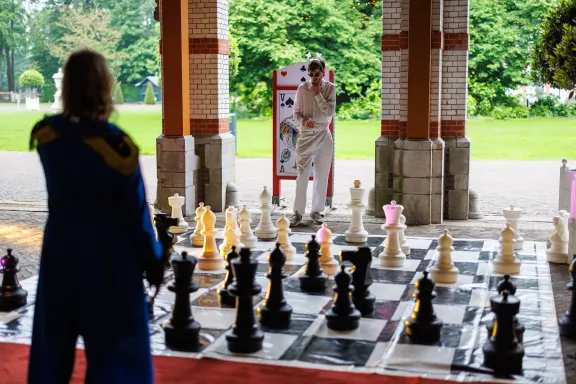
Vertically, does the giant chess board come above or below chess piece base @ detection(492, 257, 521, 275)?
below

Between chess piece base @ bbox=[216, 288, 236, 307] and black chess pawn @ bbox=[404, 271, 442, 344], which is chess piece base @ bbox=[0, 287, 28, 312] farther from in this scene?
black chess pawn @ bbox=[404, 271, 442, 344]

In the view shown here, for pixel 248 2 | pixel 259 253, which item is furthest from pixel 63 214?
pixel 248 2

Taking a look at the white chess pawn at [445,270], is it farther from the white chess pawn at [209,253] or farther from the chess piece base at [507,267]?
the white chess pawn at [209,253]

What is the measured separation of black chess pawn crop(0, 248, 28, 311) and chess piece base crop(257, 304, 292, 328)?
1.80 metres

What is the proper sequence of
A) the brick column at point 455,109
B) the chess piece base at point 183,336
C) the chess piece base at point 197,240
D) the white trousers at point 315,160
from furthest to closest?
the brick column at point 455,109
the white trousers at point 315,160
the chess piece base at point 197,240
the chess piece base at point 183,336

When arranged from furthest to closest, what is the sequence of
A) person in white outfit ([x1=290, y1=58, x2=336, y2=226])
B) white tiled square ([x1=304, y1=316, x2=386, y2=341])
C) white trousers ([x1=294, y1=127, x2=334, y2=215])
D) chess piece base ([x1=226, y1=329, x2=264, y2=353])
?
white trousers ([x1=294, y1=127, x2=334, y2=215])
person in white outfit ([x1=290, y1=58, x2=336, y2=226])
white tiled square ([x1=304, y1=316, x2=386, y2=341])
chess piece base ([x1=226, y1=329, x2=264, y2=353])

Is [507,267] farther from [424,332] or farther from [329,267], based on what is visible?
[424,332]

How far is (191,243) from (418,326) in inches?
148

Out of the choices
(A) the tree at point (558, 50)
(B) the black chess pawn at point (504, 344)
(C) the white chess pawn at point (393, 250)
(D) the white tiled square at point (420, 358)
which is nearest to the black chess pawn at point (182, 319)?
(D) the white tiled square at point (420, 358)

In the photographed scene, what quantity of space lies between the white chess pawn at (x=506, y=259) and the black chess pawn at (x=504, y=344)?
2.38m

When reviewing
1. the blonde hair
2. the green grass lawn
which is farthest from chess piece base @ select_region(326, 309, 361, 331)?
the green grass lawn

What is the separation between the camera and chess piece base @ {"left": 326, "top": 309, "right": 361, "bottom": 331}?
516 centimetres

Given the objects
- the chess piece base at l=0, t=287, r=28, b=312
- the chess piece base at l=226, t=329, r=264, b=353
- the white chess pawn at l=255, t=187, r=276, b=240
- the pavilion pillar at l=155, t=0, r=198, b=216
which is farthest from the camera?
the pavilion pillar at l=155, t=0, r=198, b=216

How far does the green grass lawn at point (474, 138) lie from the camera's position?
25.6 meters
